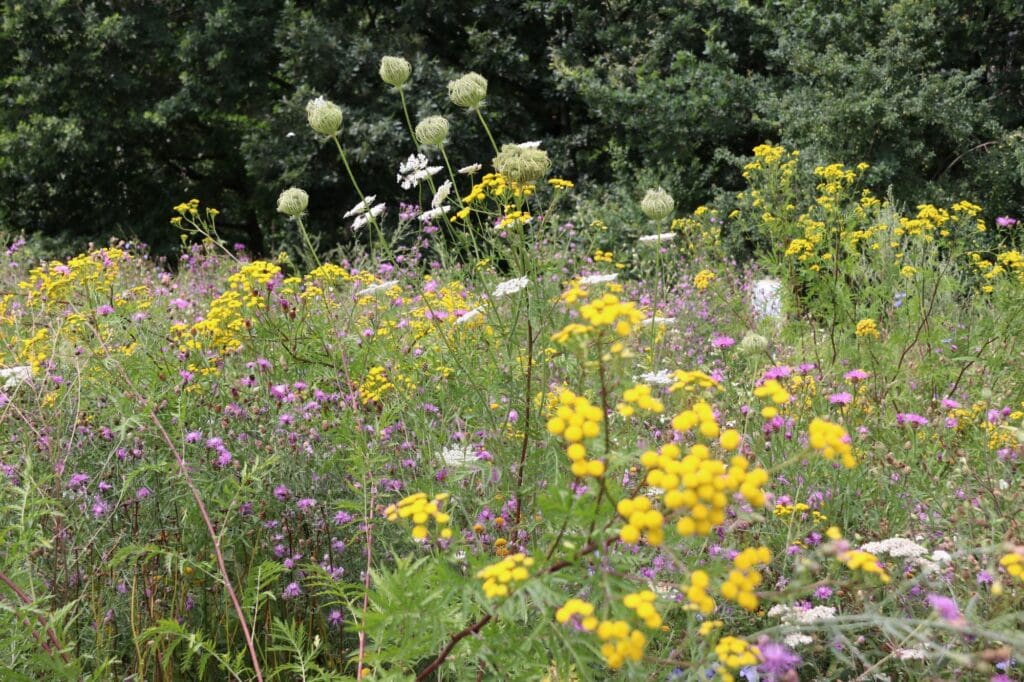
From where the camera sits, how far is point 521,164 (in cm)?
220

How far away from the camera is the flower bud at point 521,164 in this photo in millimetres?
2205

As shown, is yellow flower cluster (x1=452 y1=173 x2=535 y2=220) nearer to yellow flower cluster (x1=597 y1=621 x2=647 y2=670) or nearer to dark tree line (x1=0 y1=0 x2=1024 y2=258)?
yellow flower cluster (x1=597 y1=621 x2=647 y2=670)

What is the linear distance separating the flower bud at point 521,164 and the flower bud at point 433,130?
1.52 feet

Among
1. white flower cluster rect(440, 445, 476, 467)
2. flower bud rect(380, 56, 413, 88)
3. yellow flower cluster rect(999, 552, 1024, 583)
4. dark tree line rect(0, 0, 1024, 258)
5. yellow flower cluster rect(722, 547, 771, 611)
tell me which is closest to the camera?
yellow flower cluster rect(722, 547, 771, 611)

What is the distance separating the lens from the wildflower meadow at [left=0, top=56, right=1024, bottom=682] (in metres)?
1.21

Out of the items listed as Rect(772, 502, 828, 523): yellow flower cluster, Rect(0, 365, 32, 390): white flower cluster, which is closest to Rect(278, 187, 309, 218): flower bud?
Rect(0, 365, 32, 390): white flower cluster

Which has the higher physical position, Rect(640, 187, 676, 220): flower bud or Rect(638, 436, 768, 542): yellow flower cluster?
Rect(638, 436, 768, 542): yellow flower cluster

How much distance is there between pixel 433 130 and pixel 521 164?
59cm

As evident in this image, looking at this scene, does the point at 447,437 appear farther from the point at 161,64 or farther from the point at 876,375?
the point at 161,64

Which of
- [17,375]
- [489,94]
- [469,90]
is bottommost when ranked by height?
[489,94]

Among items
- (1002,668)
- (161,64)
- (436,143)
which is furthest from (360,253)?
(161,64)

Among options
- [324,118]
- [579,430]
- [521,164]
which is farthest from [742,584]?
[324,118]

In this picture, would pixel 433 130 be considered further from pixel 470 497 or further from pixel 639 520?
pixel 639 520

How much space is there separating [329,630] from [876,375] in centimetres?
232
